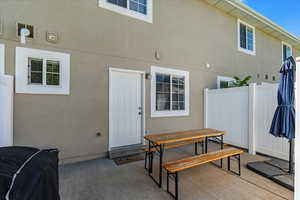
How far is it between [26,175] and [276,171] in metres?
4.03

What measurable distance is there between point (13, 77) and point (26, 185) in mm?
2963

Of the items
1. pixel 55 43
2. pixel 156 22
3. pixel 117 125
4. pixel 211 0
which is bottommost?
pixel 117 125

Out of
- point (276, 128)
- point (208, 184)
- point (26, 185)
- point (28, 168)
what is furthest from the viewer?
point (276, 128)

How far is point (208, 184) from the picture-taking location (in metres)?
2.59

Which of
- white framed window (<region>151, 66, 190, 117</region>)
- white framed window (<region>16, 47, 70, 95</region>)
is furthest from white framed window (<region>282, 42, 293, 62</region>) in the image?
white framed window (<region>16, 47, 70, 95</region>)

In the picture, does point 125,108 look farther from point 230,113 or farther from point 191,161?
point 230,113

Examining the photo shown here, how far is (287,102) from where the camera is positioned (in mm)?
2734

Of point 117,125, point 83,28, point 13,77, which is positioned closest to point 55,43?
point 83,28

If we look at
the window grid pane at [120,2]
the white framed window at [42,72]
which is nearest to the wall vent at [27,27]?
the white framed window at [42,72]

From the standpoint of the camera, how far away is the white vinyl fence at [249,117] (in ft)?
12.0

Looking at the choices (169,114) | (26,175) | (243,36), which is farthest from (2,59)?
(243,36)

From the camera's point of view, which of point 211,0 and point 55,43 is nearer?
point 55,43

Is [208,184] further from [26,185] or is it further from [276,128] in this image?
[26,185]

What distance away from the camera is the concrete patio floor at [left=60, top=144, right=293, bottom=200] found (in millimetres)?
2275
